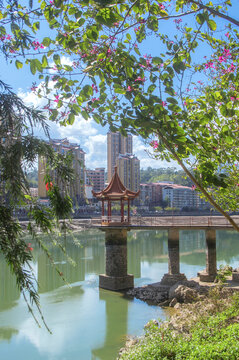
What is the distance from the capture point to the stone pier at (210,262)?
480 inches

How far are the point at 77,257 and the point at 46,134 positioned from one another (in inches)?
712

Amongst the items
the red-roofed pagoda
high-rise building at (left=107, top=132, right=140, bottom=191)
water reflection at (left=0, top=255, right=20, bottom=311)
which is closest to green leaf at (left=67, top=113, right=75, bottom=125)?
water reflection at (left=0, top=255, right=20, bottom=311)

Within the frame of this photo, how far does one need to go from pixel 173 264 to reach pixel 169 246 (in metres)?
0.75

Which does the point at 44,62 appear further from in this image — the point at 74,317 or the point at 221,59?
the point at 74,317

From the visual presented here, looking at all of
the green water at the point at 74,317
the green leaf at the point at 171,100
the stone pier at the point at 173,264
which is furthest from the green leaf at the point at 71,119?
the stone pier at the point at 173,264

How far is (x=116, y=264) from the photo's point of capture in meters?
12.4

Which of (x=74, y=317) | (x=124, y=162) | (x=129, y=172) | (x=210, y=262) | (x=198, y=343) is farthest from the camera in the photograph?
(x=129, y=172)

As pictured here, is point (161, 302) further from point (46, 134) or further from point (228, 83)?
point (46, 134)

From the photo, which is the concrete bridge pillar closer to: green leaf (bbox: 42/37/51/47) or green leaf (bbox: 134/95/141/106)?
Result: green leaf (bbox: 134/95/141/106)

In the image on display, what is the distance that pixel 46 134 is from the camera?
7.55 feet

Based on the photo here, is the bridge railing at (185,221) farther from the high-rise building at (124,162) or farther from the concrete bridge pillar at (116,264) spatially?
the high-rise building at (124,162)

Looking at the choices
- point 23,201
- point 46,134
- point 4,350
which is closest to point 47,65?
point 46,134

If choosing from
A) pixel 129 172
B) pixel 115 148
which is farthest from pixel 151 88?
pixel 115 148

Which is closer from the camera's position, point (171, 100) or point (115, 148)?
point (171, 100)
